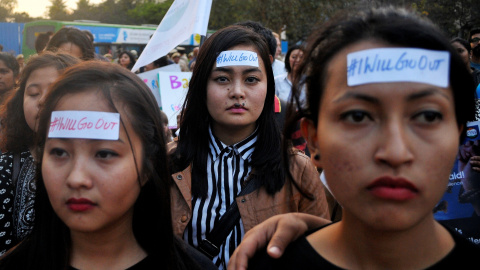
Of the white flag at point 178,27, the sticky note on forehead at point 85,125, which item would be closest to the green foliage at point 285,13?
the white flag at point 178,27

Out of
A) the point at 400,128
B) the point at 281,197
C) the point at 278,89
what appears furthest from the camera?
the point at 278,89

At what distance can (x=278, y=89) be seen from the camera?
6.37m

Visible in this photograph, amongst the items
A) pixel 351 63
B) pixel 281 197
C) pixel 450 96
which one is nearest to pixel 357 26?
pixel 351 63

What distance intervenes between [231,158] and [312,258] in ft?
4.35

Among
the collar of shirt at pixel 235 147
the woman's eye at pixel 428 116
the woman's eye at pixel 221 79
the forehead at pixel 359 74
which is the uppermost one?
the forehead at pixel 359 74

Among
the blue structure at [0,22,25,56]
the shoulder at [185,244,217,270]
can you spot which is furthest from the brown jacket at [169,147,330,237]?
the blue structure at [0,22,25,56]

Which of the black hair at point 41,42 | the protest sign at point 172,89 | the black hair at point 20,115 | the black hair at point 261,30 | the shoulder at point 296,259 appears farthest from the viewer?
the protest sign at point 172,89

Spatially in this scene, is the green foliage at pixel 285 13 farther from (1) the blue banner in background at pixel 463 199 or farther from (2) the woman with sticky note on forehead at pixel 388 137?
(2) the woman with sticky note on forehead at pixel 388 137

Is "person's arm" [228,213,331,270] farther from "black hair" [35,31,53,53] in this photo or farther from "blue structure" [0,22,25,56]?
"blue structure" [0,22,25,56]

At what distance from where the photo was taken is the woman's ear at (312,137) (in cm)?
163

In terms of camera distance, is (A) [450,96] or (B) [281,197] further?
(B) [281,197]

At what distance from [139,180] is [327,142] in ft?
2.68

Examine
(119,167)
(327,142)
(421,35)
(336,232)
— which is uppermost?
(421,35)

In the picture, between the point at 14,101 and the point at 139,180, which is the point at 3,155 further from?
the point at 139,180
